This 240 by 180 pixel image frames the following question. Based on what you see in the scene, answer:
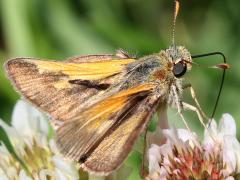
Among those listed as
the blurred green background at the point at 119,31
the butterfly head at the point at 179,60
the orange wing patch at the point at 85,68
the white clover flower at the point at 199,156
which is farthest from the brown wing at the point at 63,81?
the blurred green background at the point at 119,31

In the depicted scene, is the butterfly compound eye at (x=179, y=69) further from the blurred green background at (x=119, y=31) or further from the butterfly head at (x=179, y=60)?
the blurred green background at (x=119, y=31)

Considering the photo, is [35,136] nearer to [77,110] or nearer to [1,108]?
[77,110]

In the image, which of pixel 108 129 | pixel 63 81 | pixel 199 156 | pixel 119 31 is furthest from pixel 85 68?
pixel 119 31

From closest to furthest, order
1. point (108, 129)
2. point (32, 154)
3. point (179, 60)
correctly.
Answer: point (108, 129)
point (179, 60)
point (32, 154)

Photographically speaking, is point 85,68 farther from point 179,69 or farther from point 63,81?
point 179,69

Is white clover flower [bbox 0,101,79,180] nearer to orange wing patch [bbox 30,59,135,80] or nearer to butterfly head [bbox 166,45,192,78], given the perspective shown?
orange wing patch [bbox 30,59,135,80]

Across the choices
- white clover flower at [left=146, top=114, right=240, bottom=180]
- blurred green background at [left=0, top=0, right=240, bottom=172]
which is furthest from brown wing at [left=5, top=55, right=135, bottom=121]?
blurred green background at [left=0, top=0, right=240, bottom=172]

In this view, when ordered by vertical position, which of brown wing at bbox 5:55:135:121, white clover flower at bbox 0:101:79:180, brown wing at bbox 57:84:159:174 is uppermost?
brown wing at bbox 5:55:135:121
